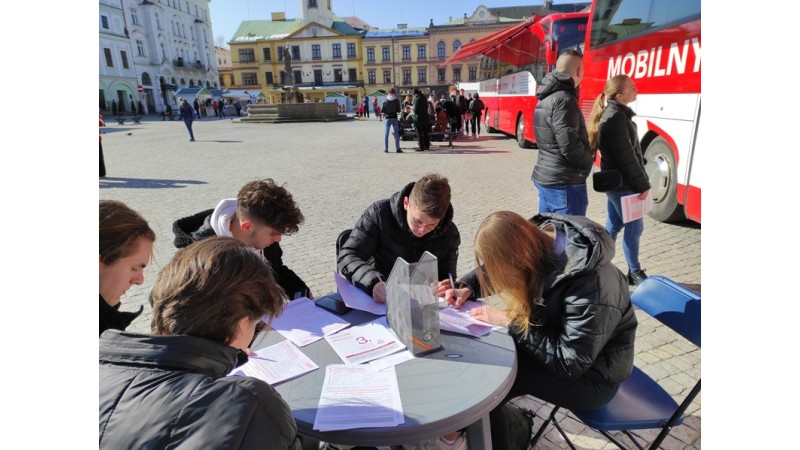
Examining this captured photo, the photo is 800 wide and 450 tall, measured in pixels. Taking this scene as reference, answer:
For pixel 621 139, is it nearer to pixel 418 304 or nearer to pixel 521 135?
pixel 418 304

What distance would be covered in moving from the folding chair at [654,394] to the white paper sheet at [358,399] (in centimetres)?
94

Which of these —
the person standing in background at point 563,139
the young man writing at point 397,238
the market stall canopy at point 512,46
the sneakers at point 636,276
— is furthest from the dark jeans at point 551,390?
the market stall canopy at point 512,46

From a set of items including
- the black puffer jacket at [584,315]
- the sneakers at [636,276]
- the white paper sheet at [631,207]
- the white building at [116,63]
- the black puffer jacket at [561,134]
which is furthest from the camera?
the white building at [116,63]

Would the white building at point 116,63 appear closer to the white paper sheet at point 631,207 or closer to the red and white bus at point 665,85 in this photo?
the red and white bus at point 665,85

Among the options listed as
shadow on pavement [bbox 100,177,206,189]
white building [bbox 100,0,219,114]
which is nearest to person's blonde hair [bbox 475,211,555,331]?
shadow on pavement [bbox 100,177,206,189]

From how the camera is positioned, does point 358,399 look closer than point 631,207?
Yes

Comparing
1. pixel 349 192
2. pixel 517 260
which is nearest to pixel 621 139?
pixel 517 260

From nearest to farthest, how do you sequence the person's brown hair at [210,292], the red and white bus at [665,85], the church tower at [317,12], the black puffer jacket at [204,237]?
the person's brown hair at [210,292] → the black puffer jacket at [204,237] → the red and white bus at [665,85] → the church tower at [317,12]

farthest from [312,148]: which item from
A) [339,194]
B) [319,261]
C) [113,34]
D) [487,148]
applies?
[113,34]

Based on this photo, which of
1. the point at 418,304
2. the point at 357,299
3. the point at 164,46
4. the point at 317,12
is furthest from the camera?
the point at 317,12

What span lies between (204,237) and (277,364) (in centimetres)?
116

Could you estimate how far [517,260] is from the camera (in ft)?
5.98

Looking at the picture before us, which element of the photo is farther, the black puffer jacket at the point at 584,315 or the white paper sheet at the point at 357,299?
the white paper sheet at the point at 357,299

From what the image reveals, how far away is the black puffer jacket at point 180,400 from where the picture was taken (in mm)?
1044
